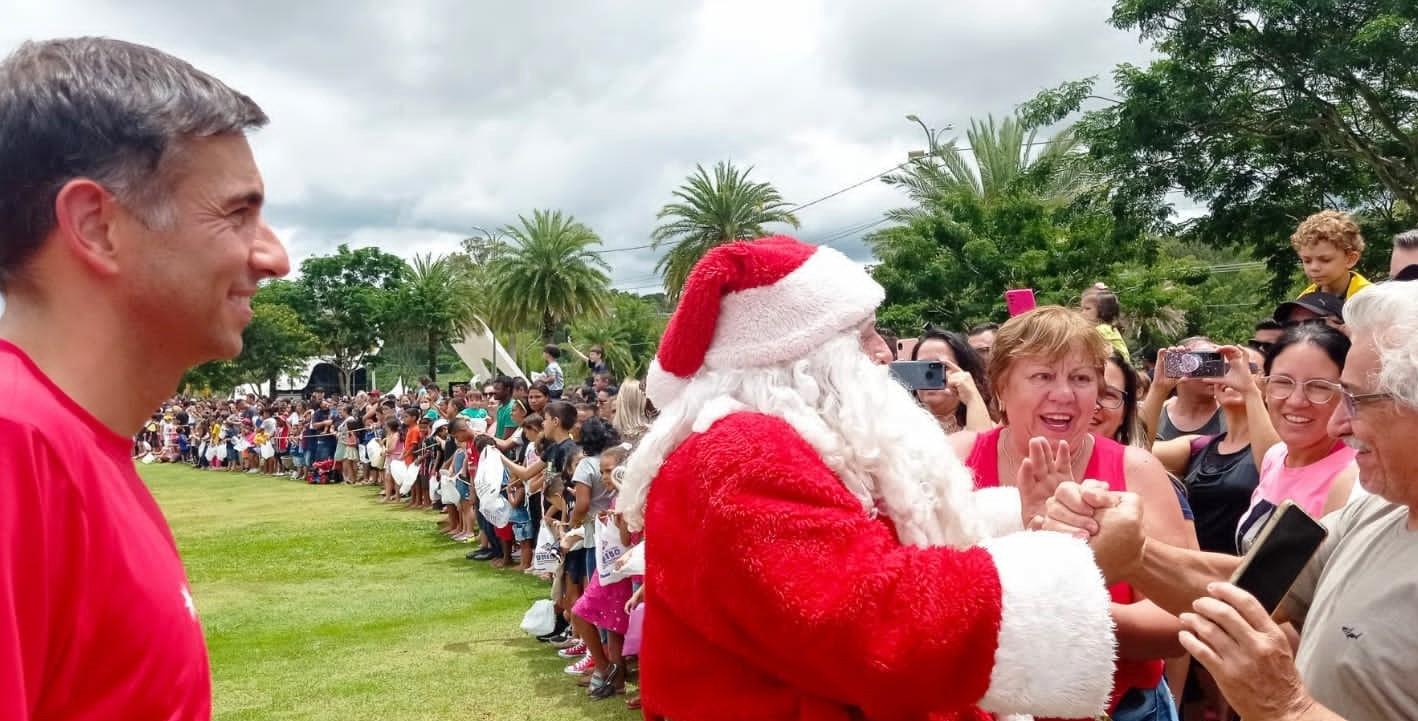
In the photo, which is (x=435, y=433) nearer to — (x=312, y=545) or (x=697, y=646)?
(x=312, y=545)

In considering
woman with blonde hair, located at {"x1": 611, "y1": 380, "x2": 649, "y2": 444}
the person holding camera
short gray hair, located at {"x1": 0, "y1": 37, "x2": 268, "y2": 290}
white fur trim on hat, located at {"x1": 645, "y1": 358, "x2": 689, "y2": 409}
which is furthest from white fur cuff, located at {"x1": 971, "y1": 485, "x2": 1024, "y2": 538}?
woman with blonde hair, located at {"x1": 611, "y1": 380, "x2": 649, "y2": 444}

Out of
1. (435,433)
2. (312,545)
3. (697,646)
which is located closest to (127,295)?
(697,646)

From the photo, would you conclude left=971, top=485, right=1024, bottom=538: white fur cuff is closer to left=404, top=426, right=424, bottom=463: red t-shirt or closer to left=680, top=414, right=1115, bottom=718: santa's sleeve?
left=680, top=414, right=1115, bottom=718: santa's sleeve

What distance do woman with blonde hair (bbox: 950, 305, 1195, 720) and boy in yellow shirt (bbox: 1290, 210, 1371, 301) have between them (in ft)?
9.46

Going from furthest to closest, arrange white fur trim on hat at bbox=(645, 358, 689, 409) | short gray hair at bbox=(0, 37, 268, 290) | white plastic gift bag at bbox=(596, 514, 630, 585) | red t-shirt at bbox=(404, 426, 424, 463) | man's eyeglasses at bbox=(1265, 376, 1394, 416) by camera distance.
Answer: red t-shirt at bbox=(404, 426, 424, 463) → white plastic gift bag at bbox=(596, 514, 630, 585) → man's eyeglasses at bbox=(1265, 376, 1394, 416) → white fur trim on hat at bbox=(645, 358, 689, 409) → short gray hair at bbox=(0, 37, 268, 290)

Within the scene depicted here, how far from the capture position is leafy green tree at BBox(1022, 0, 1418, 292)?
1452cm

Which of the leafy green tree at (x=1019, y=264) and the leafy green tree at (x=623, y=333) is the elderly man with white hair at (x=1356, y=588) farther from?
the leafy green tree at (x=623, y=333)

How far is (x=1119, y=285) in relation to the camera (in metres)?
18.7

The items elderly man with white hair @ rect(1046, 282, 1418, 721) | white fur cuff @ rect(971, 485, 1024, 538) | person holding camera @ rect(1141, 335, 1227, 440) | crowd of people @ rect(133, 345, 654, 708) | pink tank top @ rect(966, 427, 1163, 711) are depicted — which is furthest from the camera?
crowd of people @ rect(133, 345, 654, 708)

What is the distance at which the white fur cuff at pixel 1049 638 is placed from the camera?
1.67m

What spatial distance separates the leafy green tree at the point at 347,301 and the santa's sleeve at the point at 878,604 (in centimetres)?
6342

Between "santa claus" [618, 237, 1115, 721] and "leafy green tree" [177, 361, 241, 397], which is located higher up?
"leafy green tree" [177, 361, 241, 397]

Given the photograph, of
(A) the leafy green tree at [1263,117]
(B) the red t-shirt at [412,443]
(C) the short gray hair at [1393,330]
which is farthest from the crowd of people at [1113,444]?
(A) the leafy green tree at [1263,117]

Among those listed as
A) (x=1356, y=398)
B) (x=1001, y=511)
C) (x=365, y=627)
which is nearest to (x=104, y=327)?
(x=1001, y=511)
